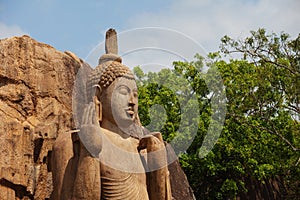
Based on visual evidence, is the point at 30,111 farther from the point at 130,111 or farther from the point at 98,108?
the point at 130,111

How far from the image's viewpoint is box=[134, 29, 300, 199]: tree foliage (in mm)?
17344

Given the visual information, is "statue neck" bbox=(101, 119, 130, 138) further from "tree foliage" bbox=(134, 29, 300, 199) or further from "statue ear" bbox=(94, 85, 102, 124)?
"tree foliage" bbox=(134, 29, 300, 199)

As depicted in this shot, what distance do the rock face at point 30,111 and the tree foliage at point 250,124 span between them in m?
7.22

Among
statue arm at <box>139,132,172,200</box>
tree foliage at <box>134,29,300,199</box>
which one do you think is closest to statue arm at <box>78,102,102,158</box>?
statue arm at <box>139,132,172,200</box>

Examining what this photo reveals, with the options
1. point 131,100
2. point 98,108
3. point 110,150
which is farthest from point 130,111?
point 110,150

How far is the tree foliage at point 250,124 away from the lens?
1734 cm

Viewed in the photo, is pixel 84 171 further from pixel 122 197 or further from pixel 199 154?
pixel 199 154

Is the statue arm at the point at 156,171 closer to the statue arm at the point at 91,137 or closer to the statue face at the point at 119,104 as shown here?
the statue face at the point at 119,104

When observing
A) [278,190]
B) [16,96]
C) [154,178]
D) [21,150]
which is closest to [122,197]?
[154,178]

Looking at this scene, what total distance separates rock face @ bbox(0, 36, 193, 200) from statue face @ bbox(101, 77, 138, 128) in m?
1.91

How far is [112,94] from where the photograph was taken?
19.9 feet

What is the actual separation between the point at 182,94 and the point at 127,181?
5211 millimetres

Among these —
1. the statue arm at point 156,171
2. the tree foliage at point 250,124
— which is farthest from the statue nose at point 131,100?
the tree foliage at point 250,124

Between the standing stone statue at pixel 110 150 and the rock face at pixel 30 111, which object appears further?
the rock face at pixel 30 111
